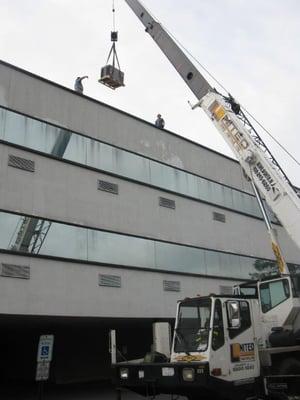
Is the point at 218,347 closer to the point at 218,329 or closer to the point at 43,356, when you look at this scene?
the point at 218,329

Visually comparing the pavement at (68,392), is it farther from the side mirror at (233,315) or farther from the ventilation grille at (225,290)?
the side mirror at (233,315)

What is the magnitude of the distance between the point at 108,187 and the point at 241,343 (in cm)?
1002

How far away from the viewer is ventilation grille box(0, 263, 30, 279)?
48.2 feet

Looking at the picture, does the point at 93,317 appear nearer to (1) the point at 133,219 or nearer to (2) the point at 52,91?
(1) the point at 133,219

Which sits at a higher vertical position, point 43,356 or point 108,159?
point 108,159

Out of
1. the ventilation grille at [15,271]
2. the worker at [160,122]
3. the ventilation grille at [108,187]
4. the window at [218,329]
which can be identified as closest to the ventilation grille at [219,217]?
the worker at [160,122]

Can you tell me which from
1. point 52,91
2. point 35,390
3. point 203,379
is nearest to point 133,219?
point 52,91

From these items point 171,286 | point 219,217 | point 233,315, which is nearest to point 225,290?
point 219,217

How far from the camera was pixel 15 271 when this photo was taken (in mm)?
14984

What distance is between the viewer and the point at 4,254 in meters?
14.8

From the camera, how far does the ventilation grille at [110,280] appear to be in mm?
17438

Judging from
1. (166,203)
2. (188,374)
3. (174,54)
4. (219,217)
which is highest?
(174,54)

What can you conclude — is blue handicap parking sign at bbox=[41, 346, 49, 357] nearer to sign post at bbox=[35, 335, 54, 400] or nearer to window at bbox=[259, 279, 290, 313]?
sign post at bbox=[35, 335, 54, 400]

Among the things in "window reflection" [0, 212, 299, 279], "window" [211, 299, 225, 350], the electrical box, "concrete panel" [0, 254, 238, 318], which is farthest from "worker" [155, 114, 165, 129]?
"window" [211, 299, 225, 350]
